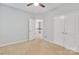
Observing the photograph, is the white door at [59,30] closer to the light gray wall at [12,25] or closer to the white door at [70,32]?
the white door at [70,32]

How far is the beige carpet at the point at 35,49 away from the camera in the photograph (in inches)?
128

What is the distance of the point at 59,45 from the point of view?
338 centimetres

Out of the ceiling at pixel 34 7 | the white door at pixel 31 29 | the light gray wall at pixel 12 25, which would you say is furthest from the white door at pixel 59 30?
the light gray wall at pixel 12 25

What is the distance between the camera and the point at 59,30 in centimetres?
341

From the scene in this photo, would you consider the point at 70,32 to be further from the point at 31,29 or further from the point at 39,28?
Answer: the point at 31,29

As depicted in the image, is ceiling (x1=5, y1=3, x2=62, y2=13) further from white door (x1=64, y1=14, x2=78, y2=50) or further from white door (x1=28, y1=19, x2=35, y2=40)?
white door (x1=64, y1=14, x2=78, y2=50)

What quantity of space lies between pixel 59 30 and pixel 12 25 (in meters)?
1.24

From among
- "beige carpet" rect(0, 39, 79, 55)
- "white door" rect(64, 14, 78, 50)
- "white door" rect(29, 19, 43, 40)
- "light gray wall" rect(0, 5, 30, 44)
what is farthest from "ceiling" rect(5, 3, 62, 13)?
"beige carpet" rect(0, 39, 79, 55)

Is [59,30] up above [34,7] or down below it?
below

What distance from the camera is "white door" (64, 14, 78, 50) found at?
325cm

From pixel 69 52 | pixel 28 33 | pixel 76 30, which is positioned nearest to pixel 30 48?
pixel 28 33

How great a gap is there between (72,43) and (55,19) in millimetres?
745

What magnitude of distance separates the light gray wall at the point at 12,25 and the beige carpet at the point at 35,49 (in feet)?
0.60

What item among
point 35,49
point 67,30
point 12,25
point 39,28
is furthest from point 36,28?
point 67,30
